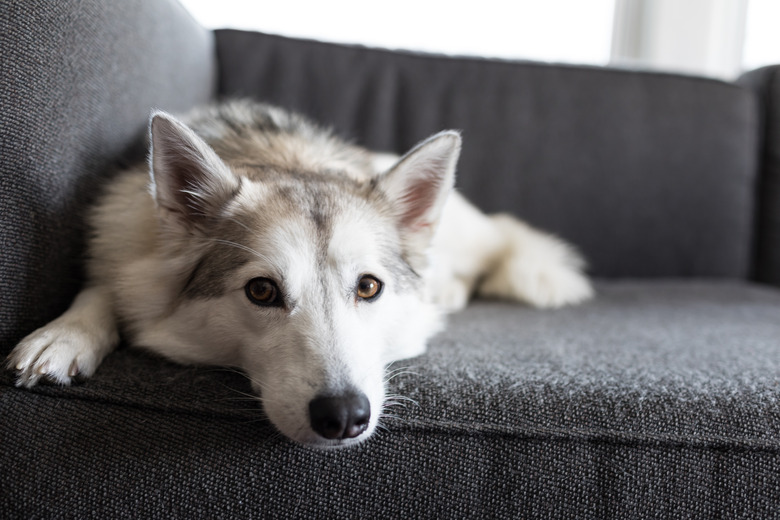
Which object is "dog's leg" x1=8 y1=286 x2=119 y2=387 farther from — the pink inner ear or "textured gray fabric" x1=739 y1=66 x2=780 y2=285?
"textured gray fabric" x1=739 y1=66 x2=780 y2=285

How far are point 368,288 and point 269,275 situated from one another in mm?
256

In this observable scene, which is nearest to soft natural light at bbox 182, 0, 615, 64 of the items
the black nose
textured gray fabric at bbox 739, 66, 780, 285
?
textured gray fabric at bbox 739, 66, 780, 285

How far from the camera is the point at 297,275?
1.25 metres

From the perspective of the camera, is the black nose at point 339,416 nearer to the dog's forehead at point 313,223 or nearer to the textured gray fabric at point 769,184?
the dog's forehead at point 313,223

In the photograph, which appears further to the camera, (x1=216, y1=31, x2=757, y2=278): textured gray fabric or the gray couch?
(x1=216, y1=31, x2=757, y2=278): textured gray fabric

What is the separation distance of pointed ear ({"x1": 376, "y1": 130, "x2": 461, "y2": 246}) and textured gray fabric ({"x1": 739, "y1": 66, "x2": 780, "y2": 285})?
2.12 m

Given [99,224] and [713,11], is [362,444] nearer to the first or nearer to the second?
[99,224]

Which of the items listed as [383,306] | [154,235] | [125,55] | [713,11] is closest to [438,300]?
[383,306]

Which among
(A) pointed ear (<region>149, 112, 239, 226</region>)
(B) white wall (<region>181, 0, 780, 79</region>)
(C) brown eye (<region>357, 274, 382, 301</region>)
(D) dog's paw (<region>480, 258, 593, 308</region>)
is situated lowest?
(D) dog's paw (<region>480, 258, 593, 308</region>)

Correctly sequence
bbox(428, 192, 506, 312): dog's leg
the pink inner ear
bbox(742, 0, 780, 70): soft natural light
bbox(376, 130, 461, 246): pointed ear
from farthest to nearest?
bbox(742, 0, 780, 70): soft natural light → bbox(428, 192, 506, 312): dog's leg → the pink inner ear → bbox(376, 130, 461, 246): pointed ear

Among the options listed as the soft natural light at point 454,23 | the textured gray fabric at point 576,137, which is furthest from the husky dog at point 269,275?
the soft natural light at point 454,23

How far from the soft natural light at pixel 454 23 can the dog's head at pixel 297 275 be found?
2226 mm

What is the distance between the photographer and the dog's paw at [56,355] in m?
1.17

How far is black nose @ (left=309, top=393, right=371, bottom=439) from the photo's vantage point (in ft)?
3.41
